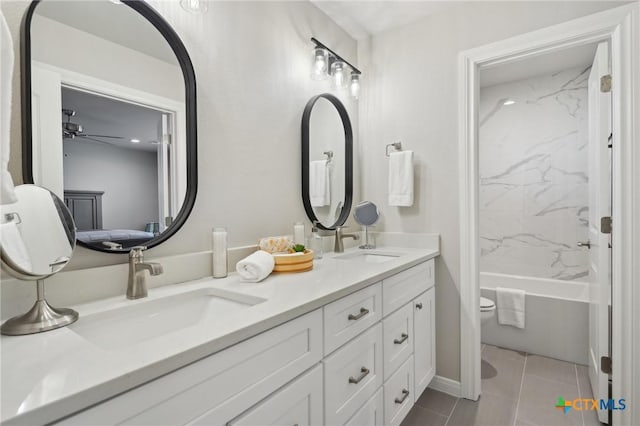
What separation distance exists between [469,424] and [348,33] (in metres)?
2.54

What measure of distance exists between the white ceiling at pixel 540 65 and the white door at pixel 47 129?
2.73m

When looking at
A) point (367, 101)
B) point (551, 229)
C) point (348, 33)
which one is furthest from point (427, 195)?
point (551, 229)

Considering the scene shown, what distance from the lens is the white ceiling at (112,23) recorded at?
0.99 meters

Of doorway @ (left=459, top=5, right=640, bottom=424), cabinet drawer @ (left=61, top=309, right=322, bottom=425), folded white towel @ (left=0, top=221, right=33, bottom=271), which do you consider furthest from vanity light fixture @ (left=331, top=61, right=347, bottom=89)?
folded white towel @ (left=0, top=221, right=33, bottom=271)

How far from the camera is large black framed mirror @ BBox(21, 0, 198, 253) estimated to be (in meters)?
0.94

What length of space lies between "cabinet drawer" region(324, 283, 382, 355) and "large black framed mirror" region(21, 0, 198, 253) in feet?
2.22

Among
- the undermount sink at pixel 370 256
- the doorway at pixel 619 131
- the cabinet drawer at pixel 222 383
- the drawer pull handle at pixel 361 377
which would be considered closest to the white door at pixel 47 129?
the cabinet drawer at pixel 222 383

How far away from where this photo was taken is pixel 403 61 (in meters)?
2.23

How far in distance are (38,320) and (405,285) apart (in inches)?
54.7

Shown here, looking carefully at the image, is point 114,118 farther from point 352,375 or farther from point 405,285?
point 405,285

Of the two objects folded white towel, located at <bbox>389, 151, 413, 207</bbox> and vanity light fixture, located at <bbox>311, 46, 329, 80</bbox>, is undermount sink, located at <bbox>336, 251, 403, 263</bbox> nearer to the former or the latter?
folded white towel, located at <bbox>389, 151, 413, 207</bbox>

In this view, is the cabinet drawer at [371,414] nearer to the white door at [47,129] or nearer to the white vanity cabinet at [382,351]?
the white vanity cabinet at [382,351]

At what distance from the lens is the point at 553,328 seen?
249cm

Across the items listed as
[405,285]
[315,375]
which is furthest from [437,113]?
[315,375]
